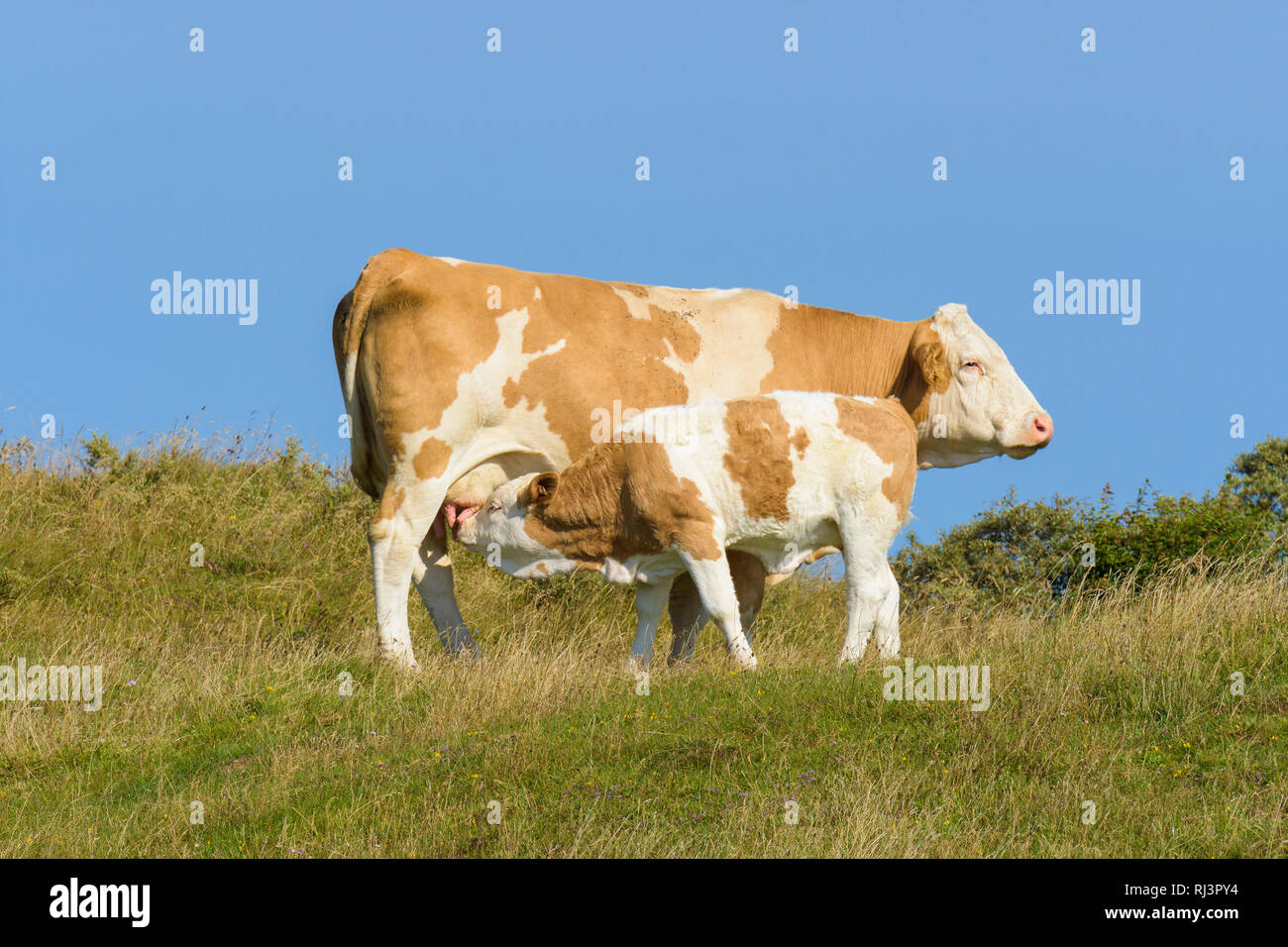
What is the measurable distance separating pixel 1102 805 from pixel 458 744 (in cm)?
421

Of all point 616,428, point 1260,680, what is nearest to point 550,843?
point 616,428

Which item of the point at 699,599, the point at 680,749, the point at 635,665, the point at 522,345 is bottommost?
the point at 680,749

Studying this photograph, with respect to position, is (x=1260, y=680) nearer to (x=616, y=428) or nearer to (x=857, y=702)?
(x=857, y=702)

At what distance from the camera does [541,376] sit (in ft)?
42.6

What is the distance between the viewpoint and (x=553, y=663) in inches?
455

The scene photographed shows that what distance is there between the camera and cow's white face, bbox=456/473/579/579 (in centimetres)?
1252

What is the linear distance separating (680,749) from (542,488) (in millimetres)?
3447

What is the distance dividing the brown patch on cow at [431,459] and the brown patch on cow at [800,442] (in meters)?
3.10

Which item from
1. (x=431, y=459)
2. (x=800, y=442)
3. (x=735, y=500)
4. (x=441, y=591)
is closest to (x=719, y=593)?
(x=735, y=500)

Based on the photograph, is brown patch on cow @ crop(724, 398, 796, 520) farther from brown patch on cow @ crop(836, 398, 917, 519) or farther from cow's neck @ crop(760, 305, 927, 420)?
cow's neck @ crop(760, 305, 927, 420)

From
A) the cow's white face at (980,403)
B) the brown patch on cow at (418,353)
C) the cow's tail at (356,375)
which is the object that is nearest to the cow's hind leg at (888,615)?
the cow's white face at (980,403)

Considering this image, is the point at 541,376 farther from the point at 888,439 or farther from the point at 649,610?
Answer: the point at 888,439

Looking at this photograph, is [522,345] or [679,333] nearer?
[522,345]

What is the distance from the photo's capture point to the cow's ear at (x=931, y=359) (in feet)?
47.2
